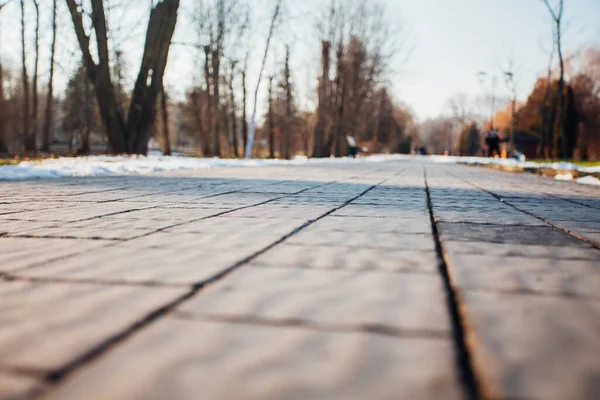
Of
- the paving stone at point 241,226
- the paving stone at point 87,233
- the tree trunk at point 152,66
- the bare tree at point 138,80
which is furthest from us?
the tree trunk at point 152,66

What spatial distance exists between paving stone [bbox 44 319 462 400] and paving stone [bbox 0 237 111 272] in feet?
3.25

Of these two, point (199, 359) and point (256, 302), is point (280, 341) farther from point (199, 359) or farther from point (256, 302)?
point (256, 302)

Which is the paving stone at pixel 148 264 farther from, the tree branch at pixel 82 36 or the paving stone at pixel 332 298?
the tree branch at pixel 82 36

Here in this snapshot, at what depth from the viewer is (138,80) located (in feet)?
46.3

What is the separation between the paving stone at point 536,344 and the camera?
2.99ft

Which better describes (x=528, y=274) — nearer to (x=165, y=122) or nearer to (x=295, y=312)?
(x=295, y=312)

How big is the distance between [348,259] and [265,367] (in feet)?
3.39

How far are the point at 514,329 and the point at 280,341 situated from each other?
584 mm

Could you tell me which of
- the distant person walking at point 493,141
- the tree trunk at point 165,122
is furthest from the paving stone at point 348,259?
the distant person walking at point 493,141

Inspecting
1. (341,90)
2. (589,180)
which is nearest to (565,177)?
(589,180)

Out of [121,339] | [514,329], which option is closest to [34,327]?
[121,339]

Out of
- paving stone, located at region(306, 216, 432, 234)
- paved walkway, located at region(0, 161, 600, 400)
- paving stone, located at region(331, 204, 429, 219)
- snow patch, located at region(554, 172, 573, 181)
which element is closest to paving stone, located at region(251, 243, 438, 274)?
paved walkway, located at region(0, 161, 600, 400)

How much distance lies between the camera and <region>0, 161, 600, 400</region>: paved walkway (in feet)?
3.03

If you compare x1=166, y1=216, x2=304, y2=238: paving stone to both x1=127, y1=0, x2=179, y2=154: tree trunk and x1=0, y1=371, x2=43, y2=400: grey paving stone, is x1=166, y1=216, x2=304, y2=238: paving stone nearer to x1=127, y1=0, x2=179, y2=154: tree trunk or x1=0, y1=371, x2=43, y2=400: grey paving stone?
x1=0, y1=371, x2=43, y2=400: grey paving stone
